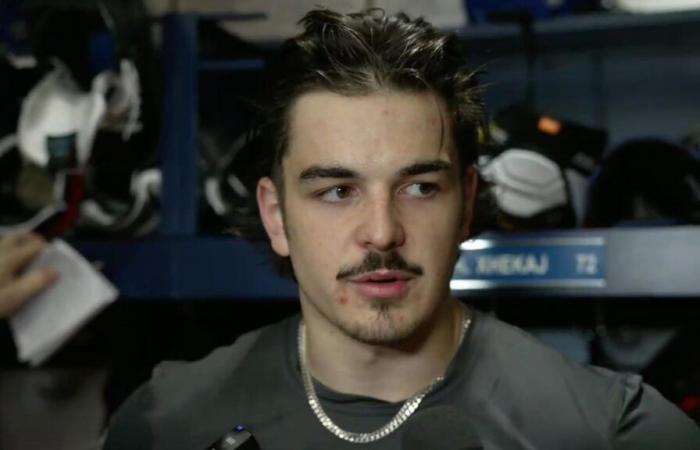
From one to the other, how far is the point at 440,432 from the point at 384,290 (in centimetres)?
10

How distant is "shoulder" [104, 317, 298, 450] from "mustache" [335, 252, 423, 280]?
14cm

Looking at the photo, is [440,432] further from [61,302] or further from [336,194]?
[61,302]

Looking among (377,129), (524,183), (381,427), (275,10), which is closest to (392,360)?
(381,427)

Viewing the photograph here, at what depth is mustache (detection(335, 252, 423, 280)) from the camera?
24.9 inches

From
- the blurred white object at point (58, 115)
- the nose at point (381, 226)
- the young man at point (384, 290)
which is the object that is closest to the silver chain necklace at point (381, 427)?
the young man at point (384, 290)

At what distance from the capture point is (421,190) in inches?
25.5

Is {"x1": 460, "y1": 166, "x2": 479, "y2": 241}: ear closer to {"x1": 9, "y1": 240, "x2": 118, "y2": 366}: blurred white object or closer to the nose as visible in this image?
the nose

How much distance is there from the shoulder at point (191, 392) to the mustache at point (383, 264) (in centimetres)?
14

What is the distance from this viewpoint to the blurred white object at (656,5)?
94 centimetres

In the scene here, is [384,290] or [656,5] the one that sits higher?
[656,5]

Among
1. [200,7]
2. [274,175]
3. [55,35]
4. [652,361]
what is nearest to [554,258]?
[652,361]

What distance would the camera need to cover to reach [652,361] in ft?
3.06

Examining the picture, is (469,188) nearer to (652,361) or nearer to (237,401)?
(237,401)

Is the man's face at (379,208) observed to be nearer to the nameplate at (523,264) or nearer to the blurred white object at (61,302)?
the nameplate at (523,264)
